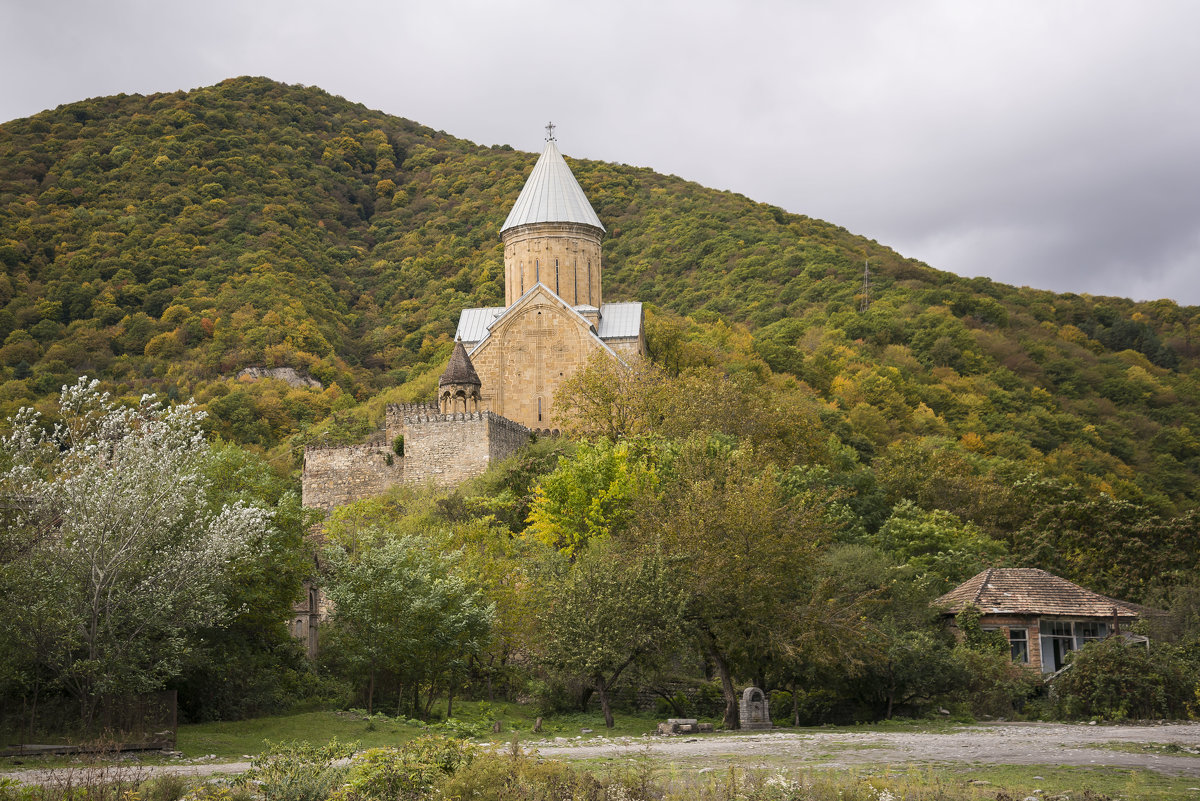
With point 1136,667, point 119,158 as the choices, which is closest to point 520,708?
point 1136,667

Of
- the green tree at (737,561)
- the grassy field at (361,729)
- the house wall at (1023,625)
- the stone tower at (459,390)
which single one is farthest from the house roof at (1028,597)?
the stone tower at (459,390)

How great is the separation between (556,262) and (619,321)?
155 inches

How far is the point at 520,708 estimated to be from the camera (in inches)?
1065

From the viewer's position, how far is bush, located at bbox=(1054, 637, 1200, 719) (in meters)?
24.0

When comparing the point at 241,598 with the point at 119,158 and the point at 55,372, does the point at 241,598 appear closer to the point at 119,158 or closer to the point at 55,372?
the point at 55,372

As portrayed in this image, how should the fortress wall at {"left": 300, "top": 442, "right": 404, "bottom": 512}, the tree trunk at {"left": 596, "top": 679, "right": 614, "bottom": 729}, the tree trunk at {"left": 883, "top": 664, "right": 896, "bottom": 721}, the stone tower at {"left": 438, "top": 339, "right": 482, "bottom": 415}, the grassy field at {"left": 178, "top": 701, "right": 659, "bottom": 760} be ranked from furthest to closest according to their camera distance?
the stone tower at {"left": 438, "top": 339, "right": 482, "bottom": 415} → the fortress wall at {"left": 300, "top": 442, "right": 404, "bottom": 512} → the tree trunk at {"left": 883, "top": 664, "right": 896, "bottom": 721} → the tree trunk at {"left": 596, "top": 679, "right": 614, "bottom": 729} → the grassy field at {"left": 178, "top": 701, "right": 659, "bottom": 760}

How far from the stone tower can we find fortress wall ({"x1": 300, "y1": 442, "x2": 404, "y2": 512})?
106 inches

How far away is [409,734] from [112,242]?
6287 centimetres

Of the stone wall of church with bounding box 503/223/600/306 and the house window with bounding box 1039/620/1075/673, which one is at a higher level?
the stone wall of church with bounding box 503/223/600/306

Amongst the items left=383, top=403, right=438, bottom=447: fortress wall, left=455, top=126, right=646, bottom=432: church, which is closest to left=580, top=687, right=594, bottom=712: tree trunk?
left=383, top=403, right=438, bottom=447: fortress wall

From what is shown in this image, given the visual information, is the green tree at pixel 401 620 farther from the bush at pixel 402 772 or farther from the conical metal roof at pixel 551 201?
the conical metal roof at pixel 551 201

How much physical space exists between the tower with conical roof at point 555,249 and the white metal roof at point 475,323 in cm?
209

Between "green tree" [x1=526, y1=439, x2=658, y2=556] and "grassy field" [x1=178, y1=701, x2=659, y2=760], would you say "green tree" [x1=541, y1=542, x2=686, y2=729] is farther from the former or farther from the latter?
"green tree" [x1=526, y1=439, x2=658, y2=556]

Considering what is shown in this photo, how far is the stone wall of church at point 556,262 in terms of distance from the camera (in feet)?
166
